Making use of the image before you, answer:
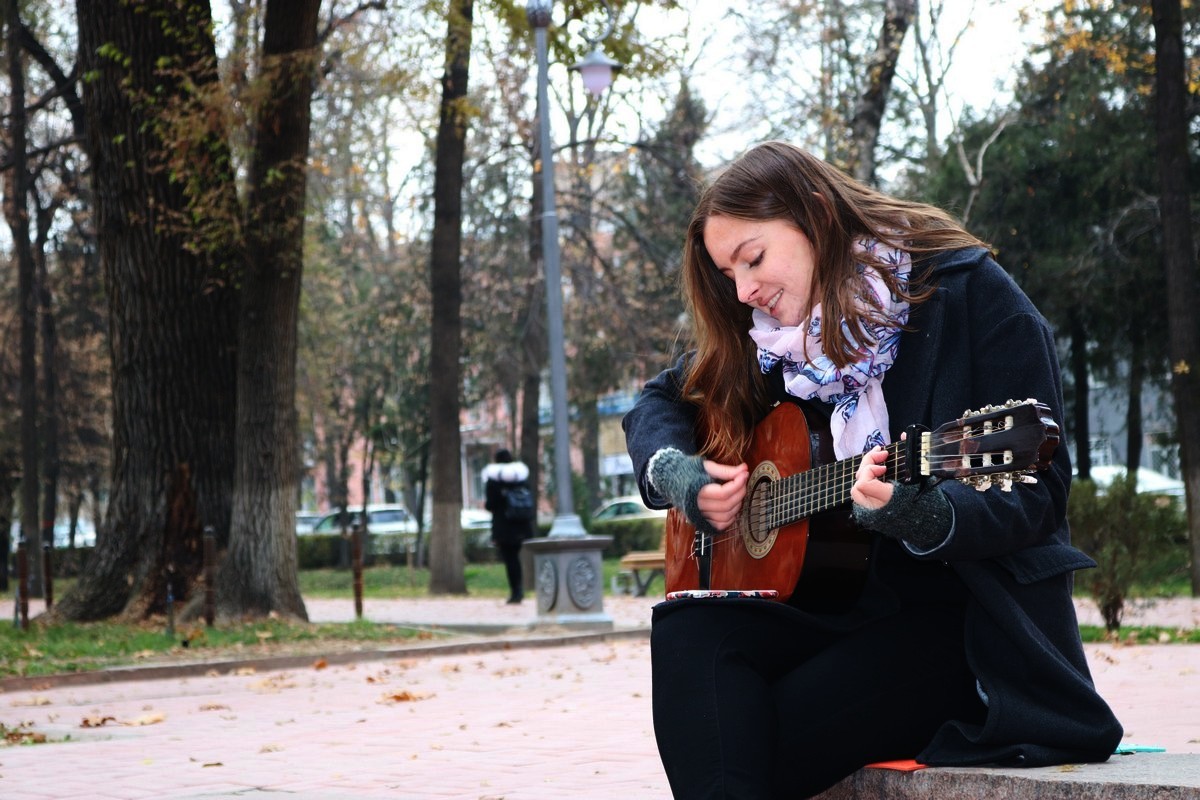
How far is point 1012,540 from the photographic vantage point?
2.63 metres

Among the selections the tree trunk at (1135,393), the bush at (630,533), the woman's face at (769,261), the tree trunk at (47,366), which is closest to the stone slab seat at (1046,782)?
the woman's face at (769,261)

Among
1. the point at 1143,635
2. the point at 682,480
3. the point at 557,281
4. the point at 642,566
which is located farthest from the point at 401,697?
the point at 642,566

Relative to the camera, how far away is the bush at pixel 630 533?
119 ft

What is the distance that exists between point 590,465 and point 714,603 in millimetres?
39443

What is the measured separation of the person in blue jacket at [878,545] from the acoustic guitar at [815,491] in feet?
0.10

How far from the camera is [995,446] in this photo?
249 cm

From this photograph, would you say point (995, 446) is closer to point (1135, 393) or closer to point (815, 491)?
point (815, 491)

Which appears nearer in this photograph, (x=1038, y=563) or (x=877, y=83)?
(x=1038, y=563)

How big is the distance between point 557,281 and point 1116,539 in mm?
6745

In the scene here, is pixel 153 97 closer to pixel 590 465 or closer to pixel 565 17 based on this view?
pixel 565 17

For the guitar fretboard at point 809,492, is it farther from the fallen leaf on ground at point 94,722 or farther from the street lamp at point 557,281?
the street lamp at point 557,281

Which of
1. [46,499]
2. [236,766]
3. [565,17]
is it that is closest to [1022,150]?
[565,17]

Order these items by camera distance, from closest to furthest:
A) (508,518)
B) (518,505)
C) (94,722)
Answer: (94,722) < (508,518) < (518,505)

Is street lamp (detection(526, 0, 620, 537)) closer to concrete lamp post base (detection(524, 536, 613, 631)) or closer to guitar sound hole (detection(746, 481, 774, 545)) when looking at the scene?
concrete lamp post base (detection(524, 536, 613, 631))
